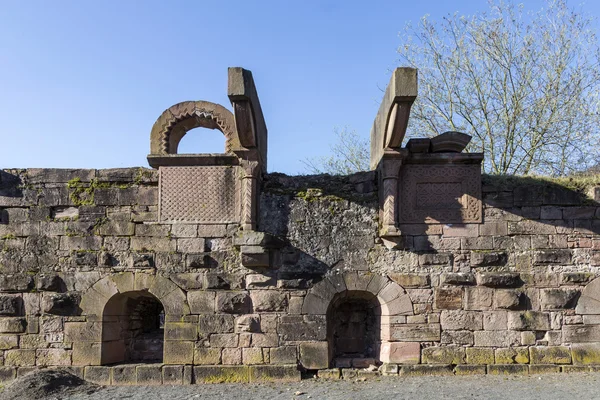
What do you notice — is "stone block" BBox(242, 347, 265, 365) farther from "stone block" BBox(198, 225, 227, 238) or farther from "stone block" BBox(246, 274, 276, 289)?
"stone block" BBox(198, 225, 227, 238)

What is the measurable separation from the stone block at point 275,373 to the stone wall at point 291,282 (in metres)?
0.02

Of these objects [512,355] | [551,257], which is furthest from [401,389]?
[551,257]

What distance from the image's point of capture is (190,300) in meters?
5.98

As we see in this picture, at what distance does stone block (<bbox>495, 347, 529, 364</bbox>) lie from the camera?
583cm

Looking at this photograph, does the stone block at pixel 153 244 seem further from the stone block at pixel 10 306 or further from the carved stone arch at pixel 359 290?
the carved stone arch at pixel 359 290

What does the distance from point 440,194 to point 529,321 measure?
188cm

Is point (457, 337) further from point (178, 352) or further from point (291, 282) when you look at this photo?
point (178, 352)

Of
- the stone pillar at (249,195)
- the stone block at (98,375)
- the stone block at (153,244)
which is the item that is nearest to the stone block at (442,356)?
the stone pillar at (249,195)

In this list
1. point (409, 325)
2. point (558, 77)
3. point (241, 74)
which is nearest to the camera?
point (241, 74)

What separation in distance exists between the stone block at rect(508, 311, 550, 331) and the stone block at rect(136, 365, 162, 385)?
433 centimetres

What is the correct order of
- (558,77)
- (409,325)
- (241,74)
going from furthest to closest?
1. (558,77)
2. (409,325)
3. (241,74)

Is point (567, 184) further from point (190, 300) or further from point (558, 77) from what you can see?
point (558, 77)

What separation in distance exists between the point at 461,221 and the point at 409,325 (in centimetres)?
146

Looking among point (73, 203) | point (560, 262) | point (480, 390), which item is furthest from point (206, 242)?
point (560, 262)
